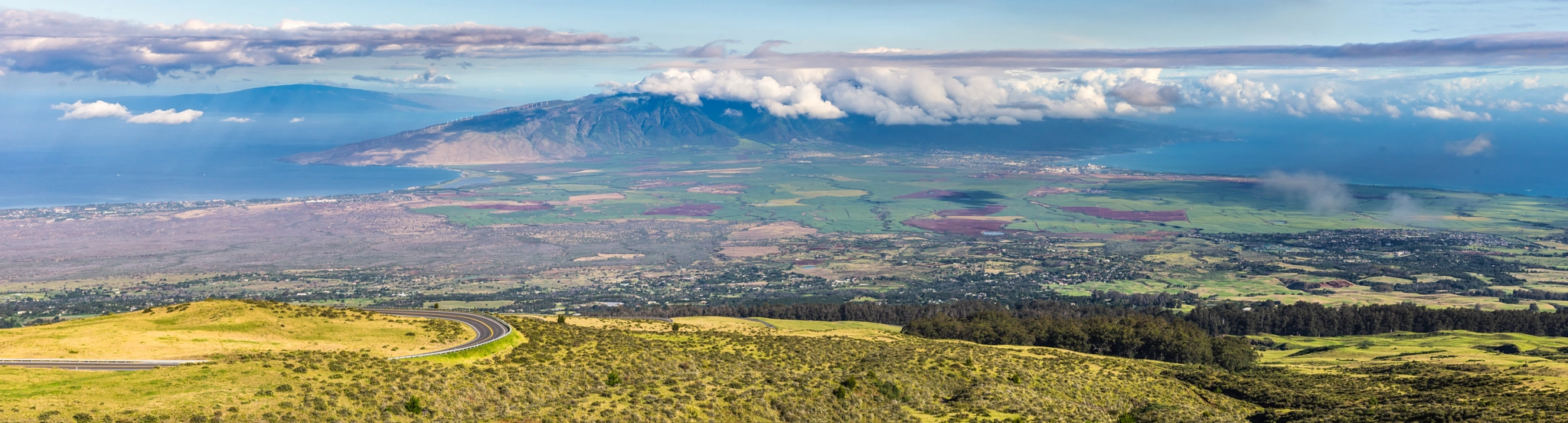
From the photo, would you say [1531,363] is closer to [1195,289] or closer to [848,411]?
[848,411]

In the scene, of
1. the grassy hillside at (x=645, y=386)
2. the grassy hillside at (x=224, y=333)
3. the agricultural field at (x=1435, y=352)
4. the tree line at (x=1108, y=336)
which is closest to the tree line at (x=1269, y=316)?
the agricultural field at (x=1435, y=352)

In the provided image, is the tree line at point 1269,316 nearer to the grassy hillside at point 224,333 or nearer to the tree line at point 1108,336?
the tree line at point 1108,336

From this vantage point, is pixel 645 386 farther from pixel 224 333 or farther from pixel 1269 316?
pixel 1269 316

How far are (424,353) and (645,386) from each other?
1227cm

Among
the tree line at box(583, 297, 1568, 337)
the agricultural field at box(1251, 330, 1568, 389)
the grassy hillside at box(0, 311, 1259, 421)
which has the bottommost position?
the tree line at box(583, 297, 1568, 337)

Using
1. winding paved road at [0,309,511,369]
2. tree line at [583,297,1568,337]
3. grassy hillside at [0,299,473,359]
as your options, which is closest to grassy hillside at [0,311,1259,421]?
winding paved road at [0,309,511,369]

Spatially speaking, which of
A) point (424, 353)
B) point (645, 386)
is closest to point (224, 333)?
point (424, 353)

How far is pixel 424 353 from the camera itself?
54.4 metres

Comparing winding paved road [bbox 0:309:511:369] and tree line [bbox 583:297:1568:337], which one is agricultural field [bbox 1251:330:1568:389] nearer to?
tree line [bbox 583:297:1568:337]

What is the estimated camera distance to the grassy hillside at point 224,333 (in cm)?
4828

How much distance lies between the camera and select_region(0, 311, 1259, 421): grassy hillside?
135 ft

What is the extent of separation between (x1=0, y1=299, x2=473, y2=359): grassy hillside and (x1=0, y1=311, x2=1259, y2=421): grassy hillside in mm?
3957

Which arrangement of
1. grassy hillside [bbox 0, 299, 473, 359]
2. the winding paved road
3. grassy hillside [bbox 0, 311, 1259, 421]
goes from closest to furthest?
grassy hillside [bbox 0, 311, 1259, 421] < the winding paved road < grassy hillside [bbox 0, 299, 473, 359]

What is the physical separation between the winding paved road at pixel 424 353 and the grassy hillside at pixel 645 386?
1771mm
